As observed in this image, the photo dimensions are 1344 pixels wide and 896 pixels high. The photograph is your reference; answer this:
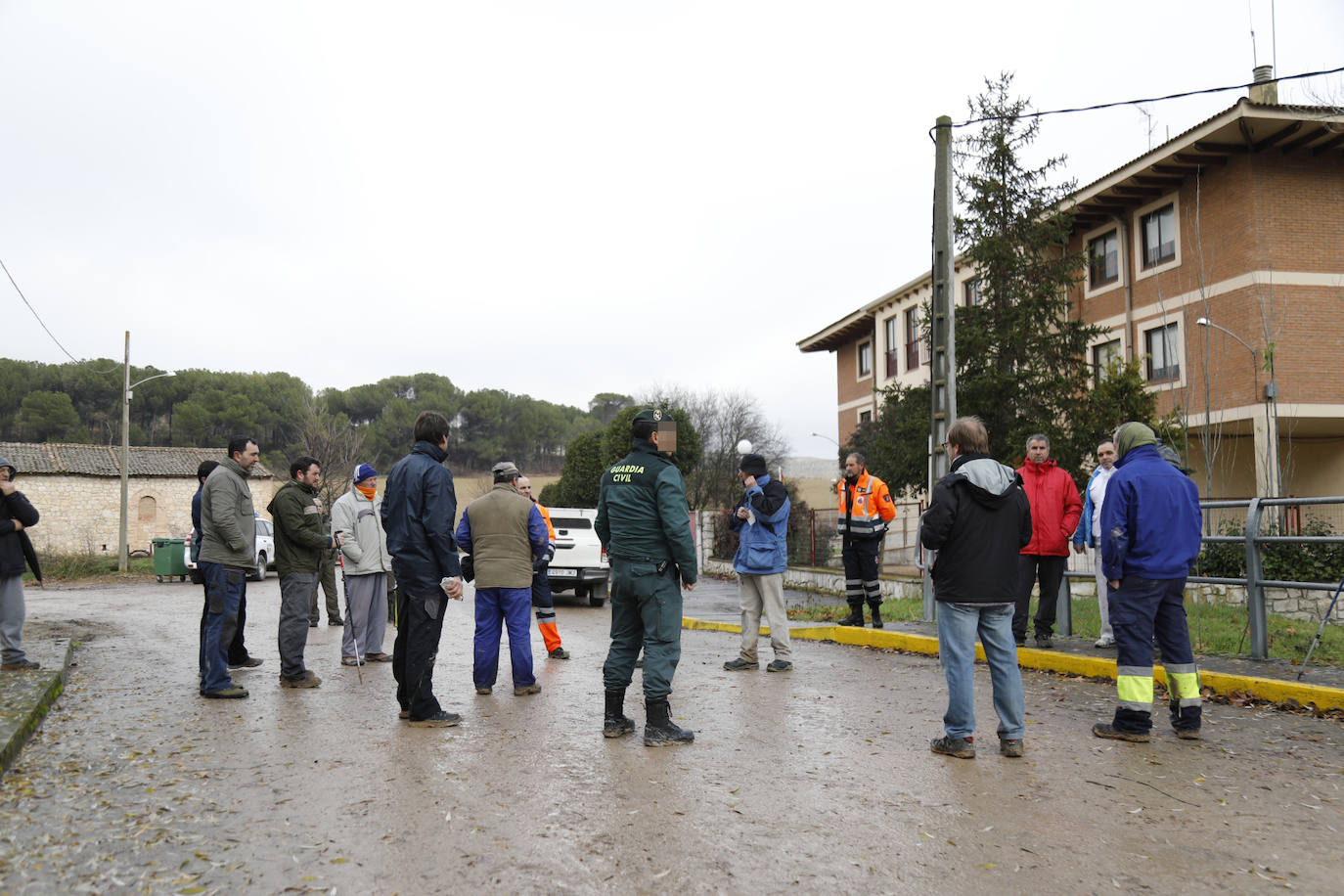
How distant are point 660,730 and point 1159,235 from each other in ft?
75.0

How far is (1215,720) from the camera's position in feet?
Result: 21.3

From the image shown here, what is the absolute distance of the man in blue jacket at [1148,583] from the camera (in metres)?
5.83

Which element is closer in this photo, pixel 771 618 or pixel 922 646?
pixel 771 618

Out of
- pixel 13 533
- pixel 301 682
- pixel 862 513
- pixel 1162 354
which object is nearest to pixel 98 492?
pixel 13 533

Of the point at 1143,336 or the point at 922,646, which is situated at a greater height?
the point at 1143,336

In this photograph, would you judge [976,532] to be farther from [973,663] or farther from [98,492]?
[98,492]

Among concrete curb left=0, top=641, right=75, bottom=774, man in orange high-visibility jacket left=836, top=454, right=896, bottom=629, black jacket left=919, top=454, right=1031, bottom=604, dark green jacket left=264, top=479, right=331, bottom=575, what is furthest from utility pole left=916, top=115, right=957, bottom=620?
concrete curb left=0, top=641, right=75, bottom=774

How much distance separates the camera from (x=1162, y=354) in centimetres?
2381

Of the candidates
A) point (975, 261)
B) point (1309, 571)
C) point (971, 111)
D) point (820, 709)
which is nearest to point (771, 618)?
point (820, 709)

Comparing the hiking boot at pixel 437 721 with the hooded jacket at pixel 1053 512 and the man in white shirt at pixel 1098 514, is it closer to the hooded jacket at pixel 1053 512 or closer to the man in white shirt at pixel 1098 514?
the hooded jacket at pixel 1053 512

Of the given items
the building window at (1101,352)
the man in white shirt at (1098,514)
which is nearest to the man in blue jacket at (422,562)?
the man in white shirt at (1098,514)

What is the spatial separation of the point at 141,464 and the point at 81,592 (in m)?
29.0

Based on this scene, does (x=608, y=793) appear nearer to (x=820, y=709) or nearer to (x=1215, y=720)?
(x=820, y=709)

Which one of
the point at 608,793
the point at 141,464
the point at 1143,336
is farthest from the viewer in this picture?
the point at 141,464
